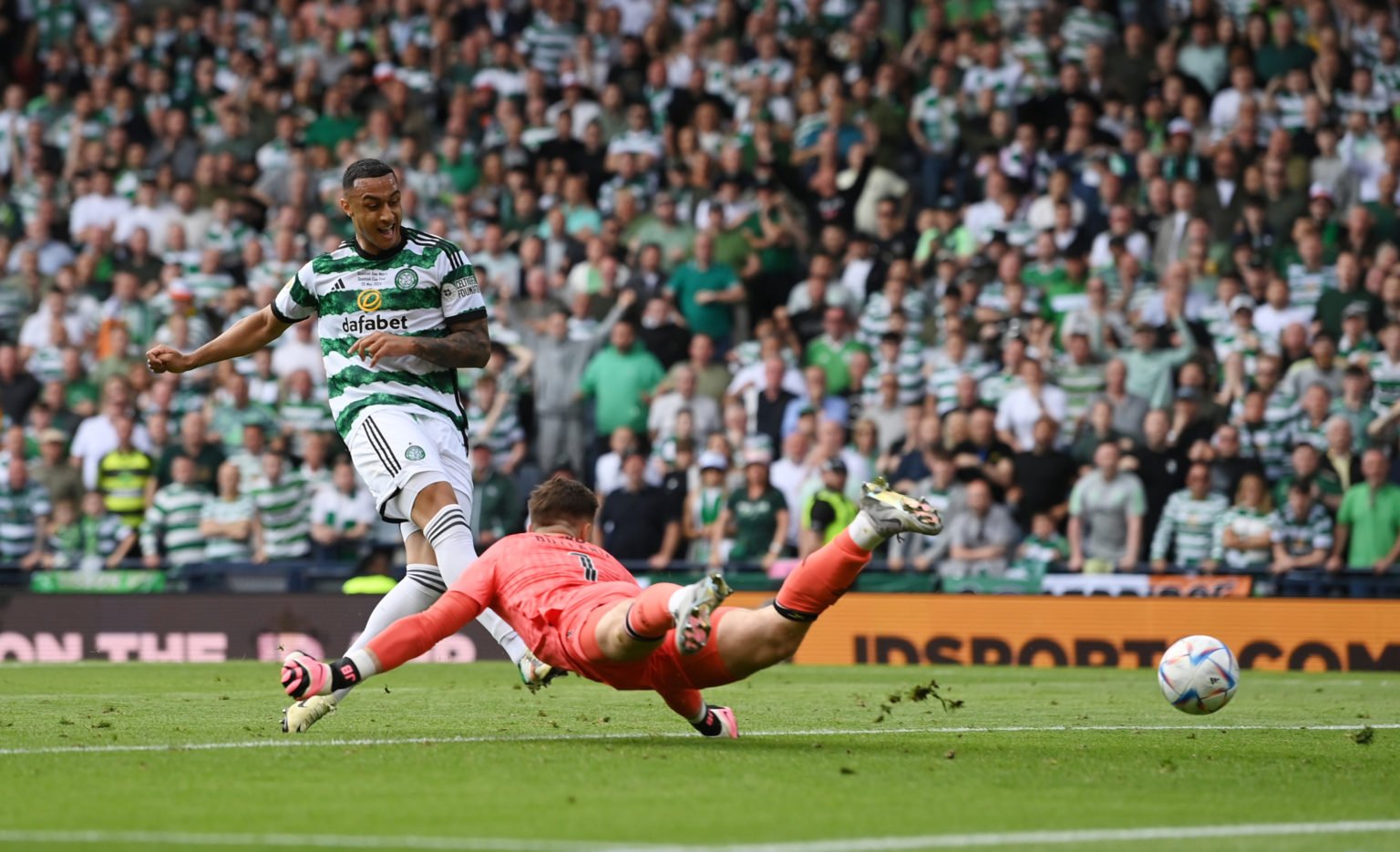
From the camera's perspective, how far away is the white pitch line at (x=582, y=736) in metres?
8.41

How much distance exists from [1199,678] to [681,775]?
329 cm

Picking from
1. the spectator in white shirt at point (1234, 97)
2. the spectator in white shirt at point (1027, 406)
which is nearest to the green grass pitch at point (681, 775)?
the spectator in white shirt at point (1027, 406)

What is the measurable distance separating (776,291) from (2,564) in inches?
327

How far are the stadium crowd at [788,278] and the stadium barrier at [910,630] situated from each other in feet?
1.44

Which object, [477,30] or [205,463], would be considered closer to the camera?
[205,463]

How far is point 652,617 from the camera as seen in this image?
25.3 ft

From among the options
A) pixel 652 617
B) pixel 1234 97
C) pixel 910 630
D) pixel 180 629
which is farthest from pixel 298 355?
pixel 652 617

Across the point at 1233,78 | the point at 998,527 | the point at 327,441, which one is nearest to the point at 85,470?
the point at 327,441

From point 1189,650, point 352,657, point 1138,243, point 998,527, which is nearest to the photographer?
point 352,657

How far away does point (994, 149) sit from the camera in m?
21.2

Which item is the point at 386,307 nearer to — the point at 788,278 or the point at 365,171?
the point at 365,171

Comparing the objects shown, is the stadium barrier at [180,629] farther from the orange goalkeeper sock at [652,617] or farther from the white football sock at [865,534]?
the white football sock at [865,534]

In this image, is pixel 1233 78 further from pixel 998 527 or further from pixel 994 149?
pixel 998 527

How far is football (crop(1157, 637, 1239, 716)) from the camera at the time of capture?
9.66 meters
